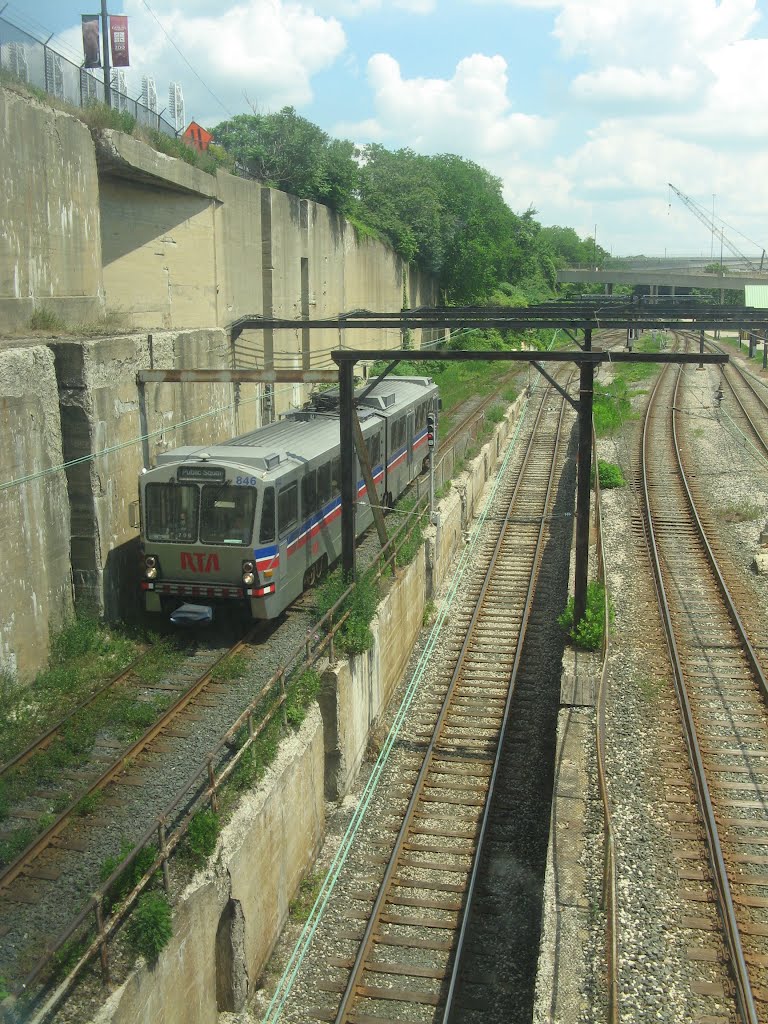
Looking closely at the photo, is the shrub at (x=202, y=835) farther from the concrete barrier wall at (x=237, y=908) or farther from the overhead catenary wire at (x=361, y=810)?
the overhead catenary wire at (x=361, y=810)

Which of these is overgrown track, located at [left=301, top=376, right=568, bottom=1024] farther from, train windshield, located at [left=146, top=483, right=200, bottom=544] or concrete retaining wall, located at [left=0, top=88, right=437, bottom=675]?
concrete retaining wall, located at [left=0, top=88, right=437, bottom=675]

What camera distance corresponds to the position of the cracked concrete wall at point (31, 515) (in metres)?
11.5

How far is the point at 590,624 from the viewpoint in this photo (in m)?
15.4

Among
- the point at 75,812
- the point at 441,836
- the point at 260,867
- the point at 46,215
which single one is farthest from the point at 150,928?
the point at 46,215

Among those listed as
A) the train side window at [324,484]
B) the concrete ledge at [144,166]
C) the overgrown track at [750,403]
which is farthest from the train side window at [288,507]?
the overgrown track at [750,403]

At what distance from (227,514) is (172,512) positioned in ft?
2.79

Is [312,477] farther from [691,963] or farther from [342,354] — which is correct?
[691,963]

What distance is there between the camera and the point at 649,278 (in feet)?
254

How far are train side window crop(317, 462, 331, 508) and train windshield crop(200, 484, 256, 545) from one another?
8.56 ft

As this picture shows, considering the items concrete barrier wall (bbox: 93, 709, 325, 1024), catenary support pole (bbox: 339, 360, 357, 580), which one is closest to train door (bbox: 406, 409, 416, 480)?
catenary support pole (bbox: 339, 360, 357, 580)

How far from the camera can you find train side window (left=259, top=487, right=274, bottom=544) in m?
13.1

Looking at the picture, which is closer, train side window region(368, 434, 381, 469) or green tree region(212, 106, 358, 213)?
train side window region(368, 434, 381, 469)

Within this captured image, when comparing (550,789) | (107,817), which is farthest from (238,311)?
(107,817)

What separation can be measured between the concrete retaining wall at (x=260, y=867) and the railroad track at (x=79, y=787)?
91cm
